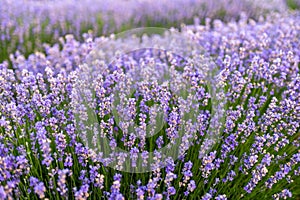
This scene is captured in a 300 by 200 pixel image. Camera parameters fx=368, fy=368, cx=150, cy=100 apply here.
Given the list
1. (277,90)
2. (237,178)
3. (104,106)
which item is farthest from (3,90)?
(277,90)

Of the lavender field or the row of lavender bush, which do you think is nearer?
the lavender field

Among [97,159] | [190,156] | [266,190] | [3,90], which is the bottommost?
[266,190]

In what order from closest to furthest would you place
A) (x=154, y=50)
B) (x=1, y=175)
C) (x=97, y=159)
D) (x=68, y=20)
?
(x=1, y=175) < (x=97, y=159) < (x=154, y=50) < (x=68, y=20)

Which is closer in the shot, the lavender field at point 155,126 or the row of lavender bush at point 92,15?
the lavender field at point 155,126

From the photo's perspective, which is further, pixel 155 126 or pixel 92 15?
pixel 92 15

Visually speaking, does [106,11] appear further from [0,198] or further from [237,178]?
[0,198]

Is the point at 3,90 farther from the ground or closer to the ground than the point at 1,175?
farther from the ground

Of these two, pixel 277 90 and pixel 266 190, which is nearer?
pixel 266 190

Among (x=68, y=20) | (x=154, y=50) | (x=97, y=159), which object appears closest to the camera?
(x=97, y=159)
